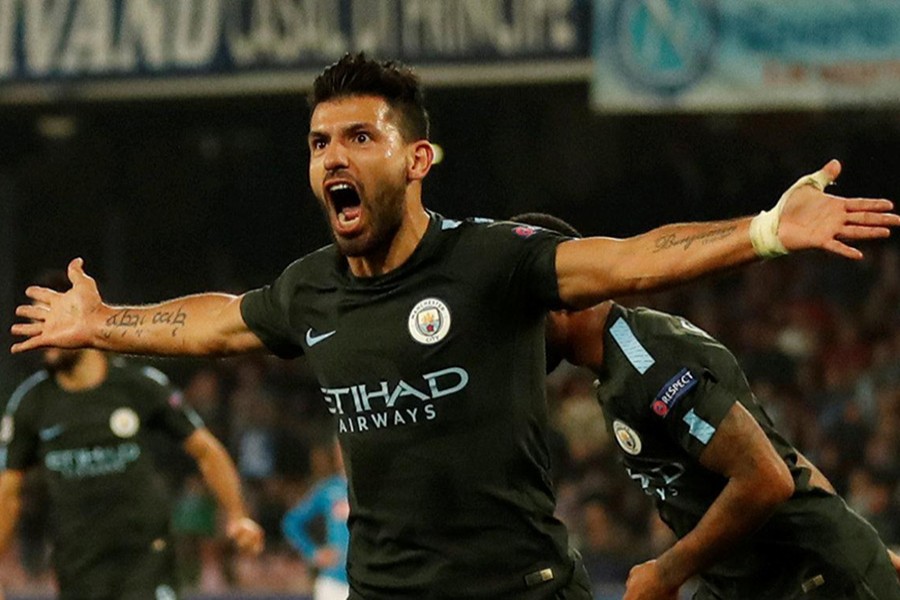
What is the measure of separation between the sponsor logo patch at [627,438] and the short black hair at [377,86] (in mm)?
1143

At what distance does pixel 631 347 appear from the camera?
5055 mm

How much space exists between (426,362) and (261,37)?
326 inches

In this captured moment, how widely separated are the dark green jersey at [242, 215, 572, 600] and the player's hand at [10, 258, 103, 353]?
2.87ft

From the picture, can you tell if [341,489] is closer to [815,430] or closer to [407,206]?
[815,430]

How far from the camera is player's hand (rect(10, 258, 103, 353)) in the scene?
15.9ft

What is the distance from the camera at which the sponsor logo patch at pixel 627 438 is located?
16.7 ft

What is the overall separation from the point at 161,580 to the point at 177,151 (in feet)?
31.6

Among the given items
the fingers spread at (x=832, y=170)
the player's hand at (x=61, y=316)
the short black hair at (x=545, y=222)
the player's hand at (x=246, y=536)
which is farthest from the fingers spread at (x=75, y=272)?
the player's hand at (x=246, y=536)

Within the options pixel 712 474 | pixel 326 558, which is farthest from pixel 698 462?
pixel 326 558

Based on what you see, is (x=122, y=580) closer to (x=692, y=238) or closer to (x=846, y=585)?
(x=846, y=585)

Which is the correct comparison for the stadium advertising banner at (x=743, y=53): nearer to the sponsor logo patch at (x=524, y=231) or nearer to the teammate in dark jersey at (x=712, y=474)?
the teammate in dark jersey at (x=712, y=474)

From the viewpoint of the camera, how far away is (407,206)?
4.40m

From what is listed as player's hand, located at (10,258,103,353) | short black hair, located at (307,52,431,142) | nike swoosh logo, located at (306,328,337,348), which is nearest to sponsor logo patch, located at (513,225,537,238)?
short black hair, located at (307,52,431,142)

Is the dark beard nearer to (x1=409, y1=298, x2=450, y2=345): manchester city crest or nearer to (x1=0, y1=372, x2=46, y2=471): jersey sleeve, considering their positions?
(x1=0, y1=372, x2=46, y2=471): jersey sleeve
